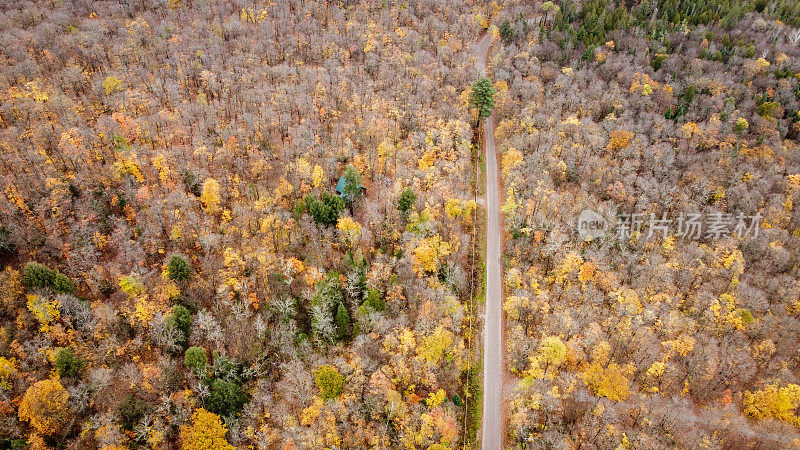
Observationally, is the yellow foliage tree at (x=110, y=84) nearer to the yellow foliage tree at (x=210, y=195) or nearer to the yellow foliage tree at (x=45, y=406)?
the yellow foliage tree at (x=210, y=195)

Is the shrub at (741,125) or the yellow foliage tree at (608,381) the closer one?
the yellow foliage tree at (608,381)

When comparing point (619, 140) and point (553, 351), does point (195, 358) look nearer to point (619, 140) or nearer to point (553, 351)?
point (553, 351)

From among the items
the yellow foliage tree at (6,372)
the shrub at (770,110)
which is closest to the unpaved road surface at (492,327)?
the yellow foliage tree at (6,372)

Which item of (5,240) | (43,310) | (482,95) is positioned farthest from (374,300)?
(482,95)

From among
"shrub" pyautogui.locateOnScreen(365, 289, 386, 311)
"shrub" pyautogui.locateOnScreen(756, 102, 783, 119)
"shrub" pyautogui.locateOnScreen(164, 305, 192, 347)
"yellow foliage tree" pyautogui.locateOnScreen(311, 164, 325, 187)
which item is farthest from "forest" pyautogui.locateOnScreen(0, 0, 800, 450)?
"yellow foliage tree" pyautogui.locateOnScreen(311, 164, 325, 187)

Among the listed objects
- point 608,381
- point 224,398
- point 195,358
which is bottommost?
point 608,381

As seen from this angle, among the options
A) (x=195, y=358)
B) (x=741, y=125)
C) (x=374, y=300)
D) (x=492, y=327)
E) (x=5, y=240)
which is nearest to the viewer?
(x=195, y=358)
